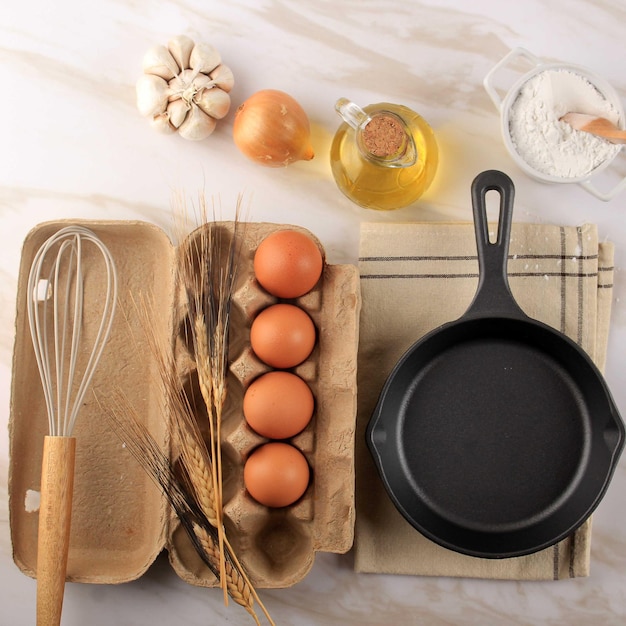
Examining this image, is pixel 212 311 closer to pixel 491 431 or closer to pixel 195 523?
pixel 195 523

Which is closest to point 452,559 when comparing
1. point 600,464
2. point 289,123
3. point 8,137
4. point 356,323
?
point 600,464

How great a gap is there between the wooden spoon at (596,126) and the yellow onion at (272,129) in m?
0.43

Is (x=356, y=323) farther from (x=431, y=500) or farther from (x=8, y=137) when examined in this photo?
(x=8, y=137)

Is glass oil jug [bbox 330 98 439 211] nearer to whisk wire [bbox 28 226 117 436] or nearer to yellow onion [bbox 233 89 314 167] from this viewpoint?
yellow onion [bbox 233 89 314 167]

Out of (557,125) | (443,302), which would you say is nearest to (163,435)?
(443,302)

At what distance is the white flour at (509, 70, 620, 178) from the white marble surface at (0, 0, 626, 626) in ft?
0.23

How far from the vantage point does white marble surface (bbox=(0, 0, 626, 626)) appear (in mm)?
1125

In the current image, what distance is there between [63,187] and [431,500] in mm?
841

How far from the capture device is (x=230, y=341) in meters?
1.06

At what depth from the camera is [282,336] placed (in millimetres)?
965

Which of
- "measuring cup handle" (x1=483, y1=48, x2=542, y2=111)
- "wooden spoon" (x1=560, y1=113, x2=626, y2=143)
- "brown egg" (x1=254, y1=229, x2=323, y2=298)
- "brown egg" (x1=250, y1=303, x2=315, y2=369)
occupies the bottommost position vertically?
"brown egg" (x1=250, y1=303, x2=315, y2=369)

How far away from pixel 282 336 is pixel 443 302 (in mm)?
303

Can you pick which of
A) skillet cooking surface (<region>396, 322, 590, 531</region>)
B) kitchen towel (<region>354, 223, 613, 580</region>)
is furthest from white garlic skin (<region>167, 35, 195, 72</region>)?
skillet cooking surface (<region>396, 322, 590, 531</region>)

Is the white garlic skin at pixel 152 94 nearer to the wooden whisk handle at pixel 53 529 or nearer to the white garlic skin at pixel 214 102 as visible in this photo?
the white garlic skin at pixel 214 102
